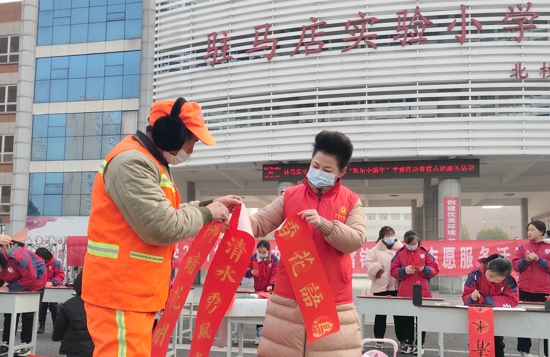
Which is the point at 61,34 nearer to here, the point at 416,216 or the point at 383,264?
the point at 416,216

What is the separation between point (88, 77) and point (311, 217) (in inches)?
880

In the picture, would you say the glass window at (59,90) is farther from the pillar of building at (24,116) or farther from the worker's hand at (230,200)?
the worker's hand at (230,200)

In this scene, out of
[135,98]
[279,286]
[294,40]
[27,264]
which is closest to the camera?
[279,286]

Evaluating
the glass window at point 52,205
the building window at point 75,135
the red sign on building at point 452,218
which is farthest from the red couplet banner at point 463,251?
the glass window at point 52,205

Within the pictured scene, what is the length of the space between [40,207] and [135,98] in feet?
21.6

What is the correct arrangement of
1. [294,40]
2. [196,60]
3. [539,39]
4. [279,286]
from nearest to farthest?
[279,286] < [539,39] < [294,40] < [196,60]

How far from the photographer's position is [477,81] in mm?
16156

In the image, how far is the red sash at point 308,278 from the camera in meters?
2.95

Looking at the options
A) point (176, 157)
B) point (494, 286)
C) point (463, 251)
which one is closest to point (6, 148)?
point (463, 251)

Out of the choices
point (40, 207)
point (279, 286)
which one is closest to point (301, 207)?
point (279, 286)

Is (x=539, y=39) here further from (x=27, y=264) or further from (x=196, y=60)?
(x=27, y=264)

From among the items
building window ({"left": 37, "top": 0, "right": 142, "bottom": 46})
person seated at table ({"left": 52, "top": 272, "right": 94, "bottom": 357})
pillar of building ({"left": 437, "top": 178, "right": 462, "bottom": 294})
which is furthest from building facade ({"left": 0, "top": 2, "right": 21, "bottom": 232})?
person seated at table ({"left": 52, "top": 272, "right": 94, "bottom": 357})

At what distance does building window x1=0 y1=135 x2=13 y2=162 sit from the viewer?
83.5ft

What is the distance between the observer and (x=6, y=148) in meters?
25.6
